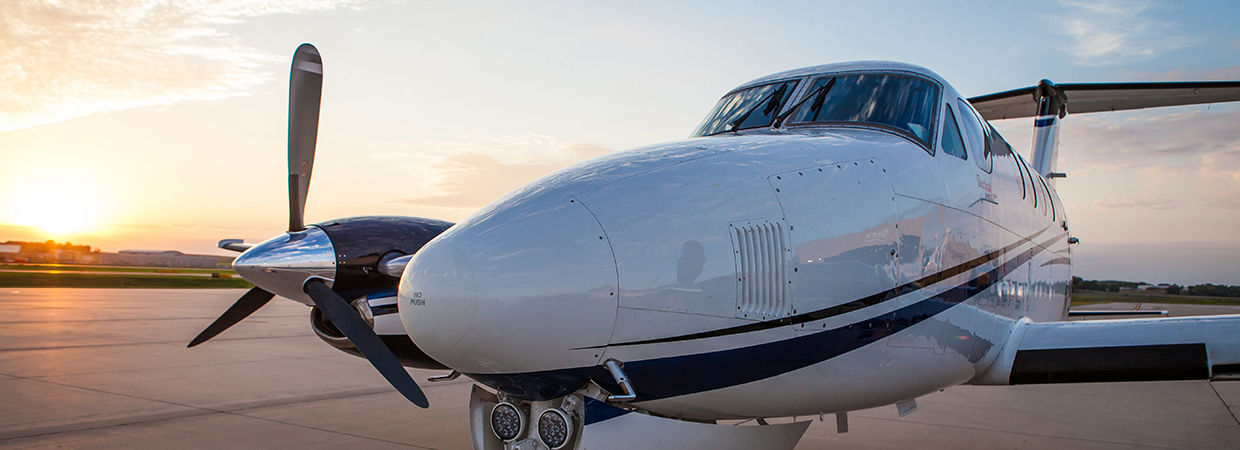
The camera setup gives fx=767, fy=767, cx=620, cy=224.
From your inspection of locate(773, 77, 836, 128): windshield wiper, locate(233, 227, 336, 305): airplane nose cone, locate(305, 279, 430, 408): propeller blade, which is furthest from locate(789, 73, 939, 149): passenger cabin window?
locate(233, 227, 336, 305): airplane nose cone

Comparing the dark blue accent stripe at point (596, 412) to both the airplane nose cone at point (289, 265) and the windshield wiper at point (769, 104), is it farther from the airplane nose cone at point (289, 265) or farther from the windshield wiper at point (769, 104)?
the airplane nose cone at point (289, 265)

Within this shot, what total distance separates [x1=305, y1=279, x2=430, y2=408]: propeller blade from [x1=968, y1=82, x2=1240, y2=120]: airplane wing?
10189 millimetres

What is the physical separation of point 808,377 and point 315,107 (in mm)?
4599

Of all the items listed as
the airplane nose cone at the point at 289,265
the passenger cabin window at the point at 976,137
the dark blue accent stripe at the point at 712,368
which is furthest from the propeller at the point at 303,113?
the passenger cabin window at the point at 976,137

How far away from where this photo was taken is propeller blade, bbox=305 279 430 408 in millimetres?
3908

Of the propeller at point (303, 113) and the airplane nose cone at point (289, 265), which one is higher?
the propeller at point (303, 113)

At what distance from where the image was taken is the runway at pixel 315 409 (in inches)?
270

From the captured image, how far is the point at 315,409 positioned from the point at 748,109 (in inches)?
229

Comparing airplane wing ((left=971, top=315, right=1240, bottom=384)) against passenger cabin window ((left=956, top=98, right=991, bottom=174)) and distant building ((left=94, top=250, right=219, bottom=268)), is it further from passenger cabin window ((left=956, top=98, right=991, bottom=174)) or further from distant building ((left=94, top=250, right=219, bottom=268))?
distant building ((left=94, top=250, right=219, bottom=268))

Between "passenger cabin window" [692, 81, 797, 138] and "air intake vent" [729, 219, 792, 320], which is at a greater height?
"passenger cabin window" [692, 81, 797, 138]

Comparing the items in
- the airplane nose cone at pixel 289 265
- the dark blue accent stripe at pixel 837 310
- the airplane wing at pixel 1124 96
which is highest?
the airplane wing at pixel 1124 96

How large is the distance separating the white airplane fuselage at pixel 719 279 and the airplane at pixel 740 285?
0.03ft

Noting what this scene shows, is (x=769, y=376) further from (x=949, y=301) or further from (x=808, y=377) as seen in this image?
(x=949, y=301)

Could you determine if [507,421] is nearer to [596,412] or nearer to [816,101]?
[596,412]
